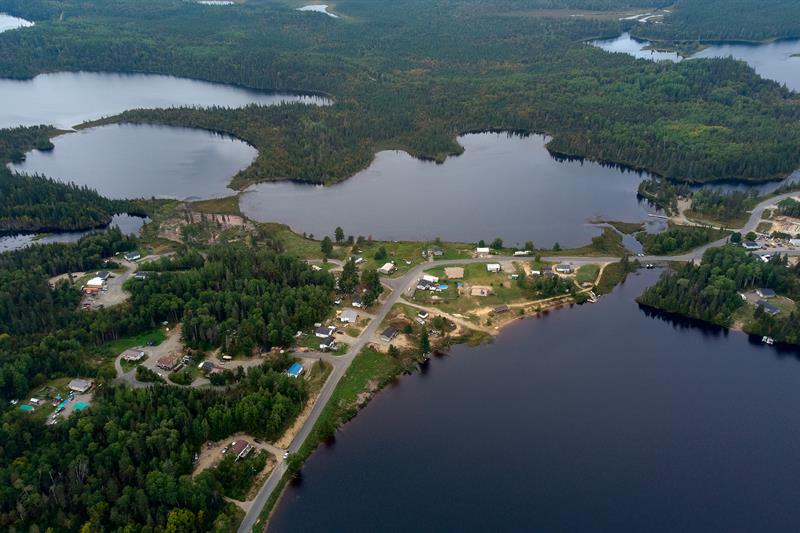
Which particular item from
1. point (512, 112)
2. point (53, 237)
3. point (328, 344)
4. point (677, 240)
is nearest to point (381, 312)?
point (328, 344)

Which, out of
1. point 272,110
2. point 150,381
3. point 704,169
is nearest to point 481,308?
point 150,381

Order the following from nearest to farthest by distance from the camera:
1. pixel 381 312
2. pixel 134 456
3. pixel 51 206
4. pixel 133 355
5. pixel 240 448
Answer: pixel 134 456
pixel 240 448
pixel 133 355
pixel 381 312
pixel 51 206

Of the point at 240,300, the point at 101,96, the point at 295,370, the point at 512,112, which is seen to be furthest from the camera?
the point at 101,96

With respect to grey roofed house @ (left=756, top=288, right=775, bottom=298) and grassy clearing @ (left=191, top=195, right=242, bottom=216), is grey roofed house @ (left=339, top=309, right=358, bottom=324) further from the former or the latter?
grey roofed house @ (left=756, top=288, right=775, bottom=298)

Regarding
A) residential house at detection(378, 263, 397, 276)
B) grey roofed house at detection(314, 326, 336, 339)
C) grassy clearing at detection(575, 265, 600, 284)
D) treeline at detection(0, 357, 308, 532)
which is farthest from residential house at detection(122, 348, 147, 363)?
grassy clearing at detection(575, 265, 600, 284)

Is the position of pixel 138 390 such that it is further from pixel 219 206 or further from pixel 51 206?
pixel 51 206
